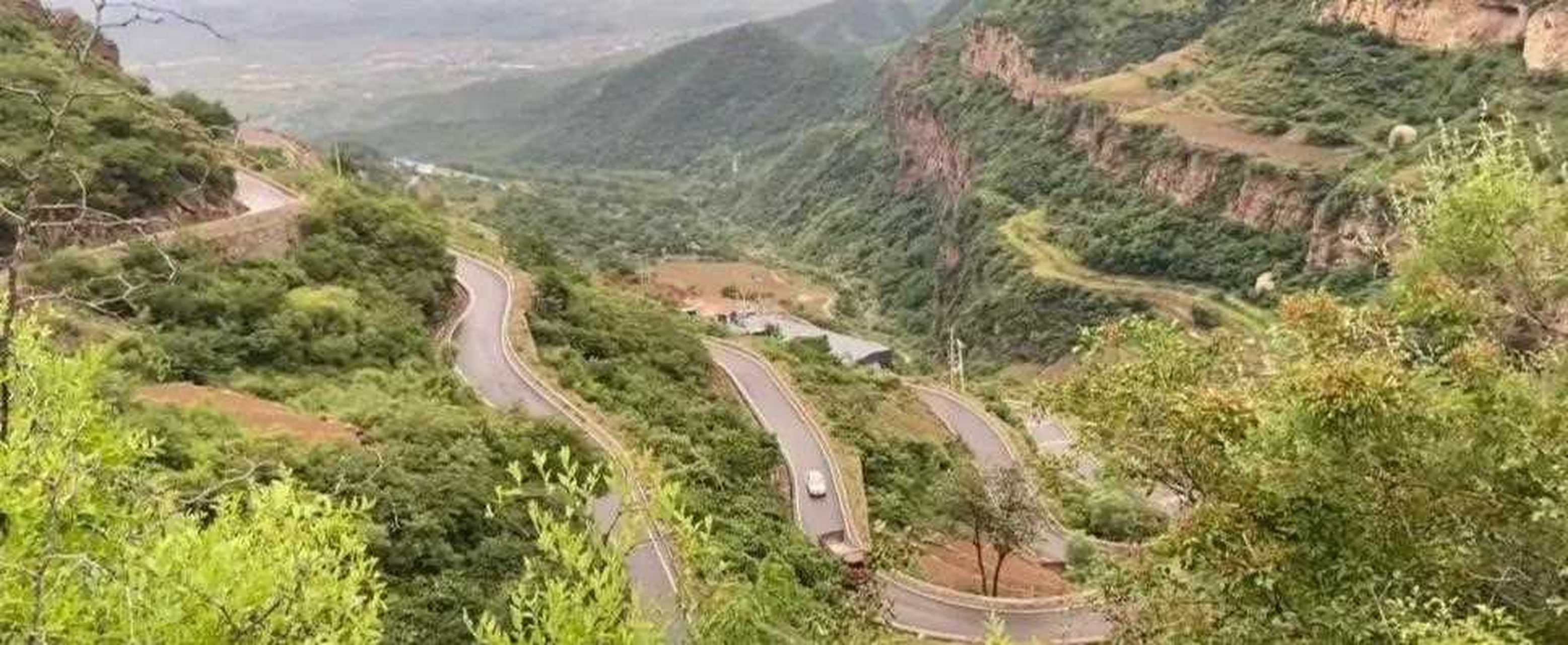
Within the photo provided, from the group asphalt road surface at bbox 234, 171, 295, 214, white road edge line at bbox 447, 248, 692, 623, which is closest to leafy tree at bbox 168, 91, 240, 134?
asphalt road surface at bbox 234, 171, 295, 214

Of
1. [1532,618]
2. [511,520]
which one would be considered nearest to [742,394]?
[511,520]

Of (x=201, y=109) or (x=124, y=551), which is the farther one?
(x=201, y=109)

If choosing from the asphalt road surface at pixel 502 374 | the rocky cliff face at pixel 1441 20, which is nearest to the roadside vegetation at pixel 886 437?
the asphalt road surface at pixel 502 374

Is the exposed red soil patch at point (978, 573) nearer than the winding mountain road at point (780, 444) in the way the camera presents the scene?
No

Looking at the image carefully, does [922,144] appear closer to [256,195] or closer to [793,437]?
[793,437]

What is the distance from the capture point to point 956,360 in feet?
272

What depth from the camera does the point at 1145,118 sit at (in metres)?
94.9

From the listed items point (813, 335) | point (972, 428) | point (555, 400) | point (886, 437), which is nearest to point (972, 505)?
point (555, 400)

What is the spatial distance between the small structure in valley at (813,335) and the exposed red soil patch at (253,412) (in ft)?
128

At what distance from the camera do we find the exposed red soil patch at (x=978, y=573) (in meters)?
30.1

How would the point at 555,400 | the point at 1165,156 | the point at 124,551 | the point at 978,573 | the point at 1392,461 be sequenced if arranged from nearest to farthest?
the point at 124,551
the point at 1392,461
the point at 978,573
the point at 555,400
the point at 1165,156

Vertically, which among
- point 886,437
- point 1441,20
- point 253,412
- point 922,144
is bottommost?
point 922,144

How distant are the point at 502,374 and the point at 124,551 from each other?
26466mm

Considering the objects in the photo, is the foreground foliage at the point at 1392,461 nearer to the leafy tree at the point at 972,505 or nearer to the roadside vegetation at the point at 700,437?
the roadside vegetation at the point at 700,437
